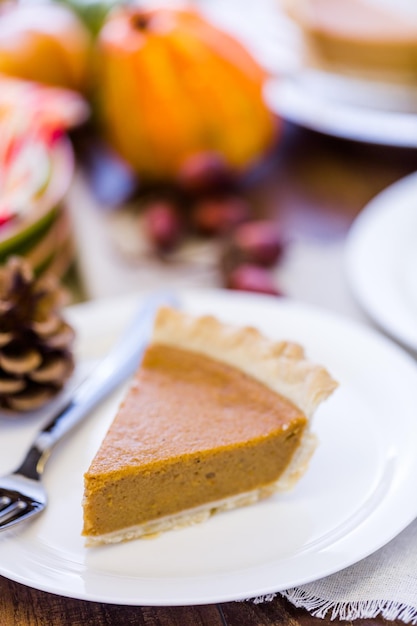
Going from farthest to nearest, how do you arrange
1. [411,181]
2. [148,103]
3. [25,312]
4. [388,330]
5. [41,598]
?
1. [148,103]
2. [411,181]
3. [388,330]
4. [25,312]
5. [41,598]

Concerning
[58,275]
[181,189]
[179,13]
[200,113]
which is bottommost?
[58,275]

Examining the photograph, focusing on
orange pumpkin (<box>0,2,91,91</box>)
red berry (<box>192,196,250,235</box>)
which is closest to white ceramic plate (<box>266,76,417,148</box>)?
red berry (<box>192,196,250,235</box>)

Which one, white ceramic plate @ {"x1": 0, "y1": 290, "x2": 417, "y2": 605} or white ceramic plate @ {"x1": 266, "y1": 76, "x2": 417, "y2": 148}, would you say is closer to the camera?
white ceramic plate @ {"x1": 0, "y1": 290, "x2": 417, "y2": 605}

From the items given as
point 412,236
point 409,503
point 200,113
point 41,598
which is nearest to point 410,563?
point 409,503

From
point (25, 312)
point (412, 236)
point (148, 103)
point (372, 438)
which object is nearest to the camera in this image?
point (372, 438)

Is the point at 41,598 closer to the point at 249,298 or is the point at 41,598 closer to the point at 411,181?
the point at 249,298

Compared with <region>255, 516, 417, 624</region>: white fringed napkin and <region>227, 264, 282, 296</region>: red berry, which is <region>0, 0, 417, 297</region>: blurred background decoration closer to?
<region>227, 264, 282, 296</region>: red berry

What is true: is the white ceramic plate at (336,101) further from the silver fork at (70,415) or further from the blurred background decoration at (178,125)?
the silver fork at (70,415)
